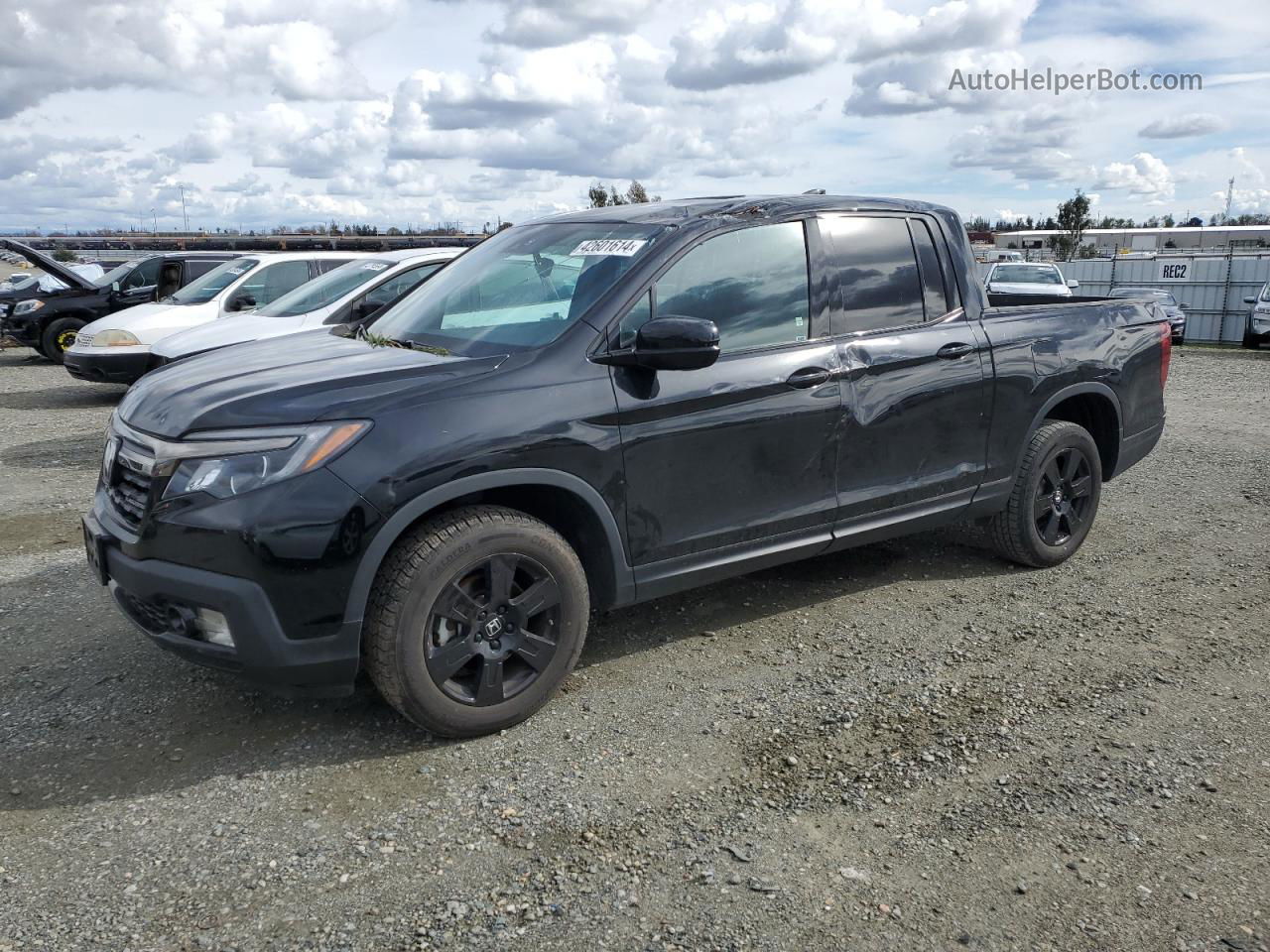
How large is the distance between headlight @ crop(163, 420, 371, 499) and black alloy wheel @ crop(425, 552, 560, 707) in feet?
1.94

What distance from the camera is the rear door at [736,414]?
381cm

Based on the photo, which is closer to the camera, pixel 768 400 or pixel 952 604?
pixel 768 400

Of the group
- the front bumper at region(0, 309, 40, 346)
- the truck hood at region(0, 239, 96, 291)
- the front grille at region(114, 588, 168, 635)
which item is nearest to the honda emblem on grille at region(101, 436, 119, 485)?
the front grille at region(114, 588, 168, 635)

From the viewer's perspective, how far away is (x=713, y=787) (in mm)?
3301

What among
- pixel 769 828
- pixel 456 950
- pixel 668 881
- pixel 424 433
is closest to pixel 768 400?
pixel 424 433

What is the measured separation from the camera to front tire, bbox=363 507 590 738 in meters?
3.32

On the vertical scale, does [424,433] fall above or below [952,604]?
above

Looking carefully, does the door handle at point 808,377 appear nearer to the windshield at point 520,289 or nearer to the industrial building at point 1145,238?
the windshield at point 520,289

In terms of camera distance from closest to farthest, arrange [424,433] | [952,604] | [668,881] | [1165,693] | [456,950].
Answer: [456,950] → [668,881] → [424,433] → [1165,693] → [952,604]

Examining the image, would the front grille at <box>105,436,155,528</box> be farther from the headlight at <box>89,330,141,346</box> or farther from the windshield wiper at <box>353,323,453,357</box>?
the headlight at <box>89,330,141,346</box>

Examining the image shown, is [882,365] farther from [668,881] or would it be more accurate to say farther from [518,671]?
[668,881]

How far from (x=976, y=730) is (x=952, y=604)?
134 cm

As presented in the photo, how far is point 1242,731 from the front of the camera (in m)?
3.68

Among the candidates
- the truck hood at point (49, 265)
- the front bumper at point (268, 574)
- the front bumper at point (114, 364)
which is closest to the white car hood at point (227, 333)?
the front bumper at point (114, 364)
